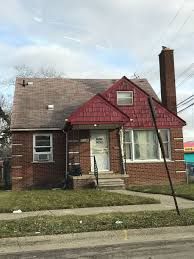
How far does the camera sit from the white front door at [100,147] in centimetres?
2459

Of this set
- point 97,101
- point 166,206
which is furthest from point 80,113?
point 166,206

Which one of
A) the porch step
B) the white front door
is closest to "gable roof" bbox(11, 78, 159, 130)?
the white front door

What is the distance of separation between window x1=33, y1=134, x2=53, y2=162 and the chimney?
7213 mm

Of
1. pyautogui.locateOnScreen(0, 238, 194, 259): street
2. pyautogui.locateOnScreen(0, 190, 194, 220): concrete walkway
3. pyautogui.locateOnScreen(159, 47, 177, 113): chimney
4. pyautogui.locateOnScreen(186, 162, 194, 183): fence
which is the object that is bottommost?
pyautogui.locateOnScreen(0, 238, 194, 259): street

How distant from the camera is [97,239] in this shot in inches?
412

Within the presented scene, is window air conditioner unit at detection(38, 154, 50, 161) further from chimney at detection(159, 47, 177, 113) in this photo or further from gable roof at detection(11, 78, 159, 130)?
chimney at detection(159, 47, 177, 113)

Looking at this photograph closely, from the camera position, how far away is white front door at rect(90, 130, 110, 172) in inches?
968

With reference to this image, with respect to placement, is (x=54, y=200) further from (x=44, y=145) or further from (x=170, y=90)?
(x=170, y=90)

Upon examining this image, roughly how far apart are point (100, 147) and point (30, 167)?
12.0ft

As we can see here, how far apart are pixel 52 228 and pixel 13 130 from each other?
1344 centimetres

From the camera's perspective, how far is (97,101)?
23.6 m

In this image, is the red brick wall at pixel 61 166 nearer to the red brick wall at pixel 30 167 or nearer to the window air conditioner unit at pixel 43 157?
the red brick wall at pixel 30 167

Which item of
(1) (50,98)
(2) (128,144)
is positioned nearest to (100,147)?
(2) (128,144)

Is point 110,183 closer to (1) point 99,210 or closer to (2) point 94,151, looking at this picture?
(2) point 94,151
